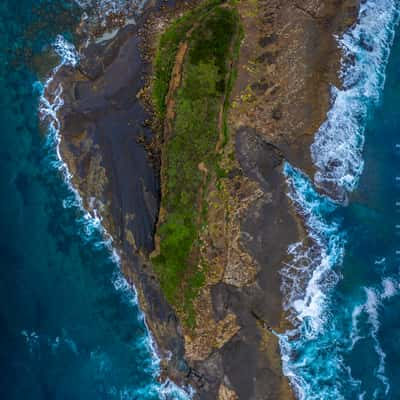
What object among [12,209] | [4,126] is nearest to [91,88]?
[4,126]

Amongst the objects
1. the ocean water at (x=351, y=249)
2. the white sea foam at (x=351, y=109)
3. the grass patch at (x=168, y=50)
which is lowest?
the ocean water at (x=351, y=249)

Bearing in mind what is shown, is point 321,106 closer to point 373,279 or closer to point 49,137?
point 373,279

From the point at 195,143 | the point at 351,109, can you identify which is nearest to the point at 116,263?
the point at 195,143

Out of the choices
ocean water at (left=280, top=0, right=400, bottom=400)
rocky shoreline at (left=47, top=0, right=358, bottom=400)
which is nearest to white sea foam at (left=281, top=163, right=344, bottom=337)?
ocean water at (left=280, top=0, right=400, bottom=400)

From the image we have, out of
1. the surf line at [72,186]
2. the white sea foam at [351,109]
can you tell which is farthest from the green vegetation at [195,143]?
the white sea foam at [351,109]

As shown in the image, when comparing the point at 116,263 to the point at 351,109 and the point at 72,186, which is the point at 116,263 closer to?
the point at 72,186

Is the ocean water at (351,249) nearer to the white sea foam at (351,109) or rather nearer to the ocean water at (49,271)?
the white sea foam at (351,109)

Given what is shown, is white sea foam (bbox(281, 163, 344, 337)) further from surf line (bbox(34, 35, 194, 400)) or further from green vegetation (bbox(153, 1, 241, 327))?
surf line (bbox(34, 35, 194, 400))
